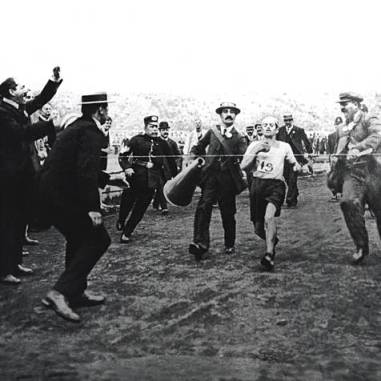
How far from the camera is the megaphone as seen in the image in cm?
716

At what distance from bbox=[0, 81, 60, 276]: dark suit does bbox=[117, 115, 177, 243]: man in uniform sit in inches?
88.7

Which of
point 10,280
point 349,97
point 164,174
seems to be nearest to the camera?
point 10,280

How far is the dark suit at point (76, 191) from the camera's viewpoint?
465 cm

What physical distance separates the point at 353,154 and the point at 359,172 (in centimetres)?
25

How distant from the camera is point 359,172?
6445 millimetres

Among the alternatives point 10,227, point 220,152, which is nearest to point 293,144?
point 220,152

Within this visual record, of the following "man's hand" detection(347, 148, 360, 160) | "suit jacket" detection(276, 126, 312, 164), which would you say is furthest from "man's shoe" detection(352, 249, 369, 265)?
"suit jacket" detection(276, 126, 312, 164)

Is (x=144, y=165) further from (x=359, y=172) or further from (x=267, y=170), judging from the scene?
(x=359, y=172)

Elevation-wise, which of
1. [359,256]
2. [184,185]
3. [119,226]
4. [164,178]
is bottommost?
[119,226]

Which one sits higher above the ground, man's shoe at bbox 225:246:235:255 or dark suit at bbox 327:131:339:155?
dark suit at bbox 327:131:339:155

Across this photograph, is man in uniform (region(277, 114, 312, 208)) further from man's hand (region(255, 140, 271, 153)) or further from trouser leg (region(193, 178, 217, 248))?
man's hand (region(255, 140, 271, 153))

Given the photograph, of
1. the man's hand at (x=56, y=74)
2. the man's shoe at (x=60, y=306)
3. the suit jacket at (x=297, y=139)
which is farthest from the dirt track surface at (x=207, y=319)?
the suit jacket at (x=297, y=139)

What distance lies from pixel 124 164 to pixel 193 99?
5.75 ft

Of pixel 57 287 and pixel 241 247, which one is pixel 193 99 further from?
pixel 57 287
